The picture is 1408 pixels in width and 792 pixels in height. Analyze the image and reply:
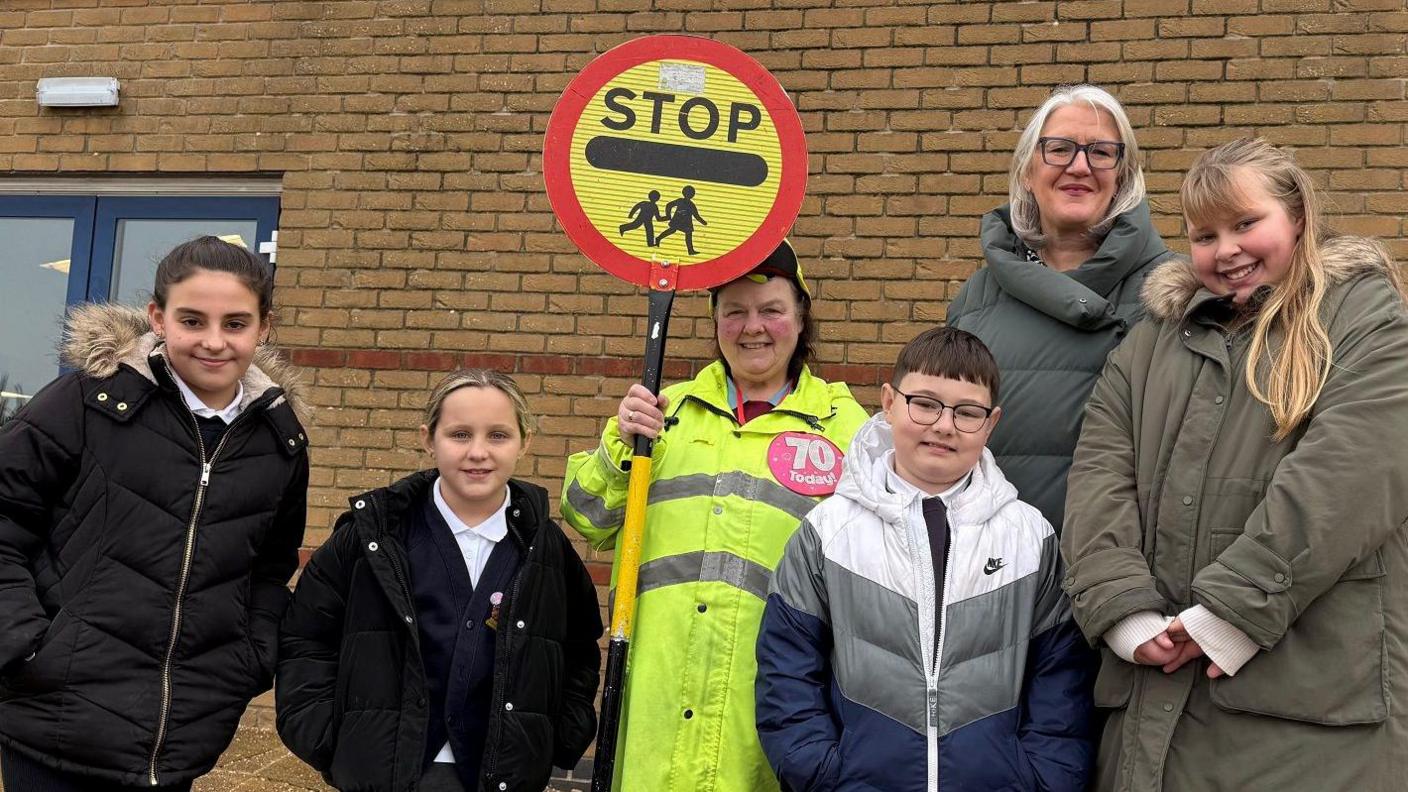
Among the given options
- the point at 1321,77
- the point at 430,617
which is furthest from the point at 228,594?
the point at 1321,77

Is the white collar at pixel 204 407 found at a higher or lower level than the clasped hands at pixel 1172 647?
higher

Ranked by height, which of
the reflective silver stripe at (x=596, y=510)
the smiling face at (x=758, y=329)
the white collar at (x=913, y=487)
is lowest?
the reflective silver stripe at (x=596, y=510)

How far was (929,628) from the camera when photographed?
225cm

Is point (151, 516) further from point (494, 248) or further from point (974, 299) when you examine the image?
point (494, 248)

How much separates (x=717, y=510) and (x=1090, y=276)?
98cm

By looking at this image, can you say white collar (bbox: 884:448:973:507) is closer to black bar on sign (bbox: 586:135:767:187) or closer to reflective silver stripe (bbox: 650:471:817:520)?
reflective silver stripe (bbox: 650:471:817:520)

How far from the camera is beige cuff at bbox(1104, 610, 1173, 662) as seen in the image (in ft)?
6.88

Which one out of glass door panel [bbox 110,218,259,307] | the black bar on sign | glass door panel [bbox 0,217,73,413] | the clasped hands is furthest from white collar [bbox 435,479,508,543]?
glass door panel [bbox 0,217,73,413]

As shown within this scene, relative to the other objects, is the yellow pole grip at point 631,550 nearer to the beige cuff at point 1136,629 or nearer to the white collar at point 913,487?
the white collar at point 913,487

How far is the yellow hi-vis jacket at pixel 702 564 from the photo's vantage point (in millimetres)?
2521

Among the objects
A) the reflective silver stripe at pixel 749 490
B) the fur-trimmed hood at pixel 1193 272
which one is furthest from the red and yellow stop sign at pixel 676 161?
the fur-trimmed hood at pixel 1193 272

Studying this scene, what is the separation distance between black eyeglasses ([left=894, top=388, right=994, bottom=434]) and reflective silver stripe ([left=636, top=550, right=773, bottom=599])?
498 mm

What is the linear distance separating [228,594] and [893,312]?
324cm

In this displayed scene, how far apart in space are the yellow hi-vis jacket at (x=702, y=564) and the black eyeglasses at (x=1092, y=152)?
75cm
